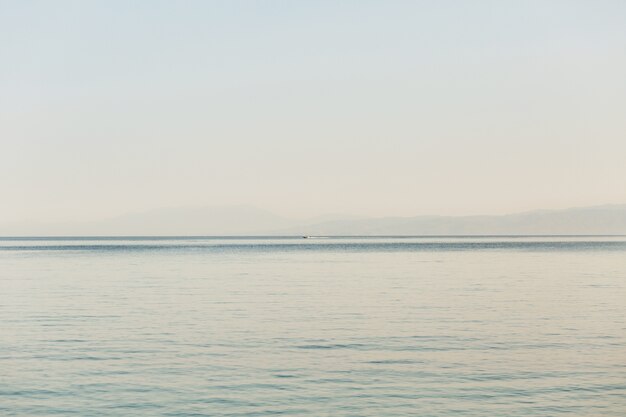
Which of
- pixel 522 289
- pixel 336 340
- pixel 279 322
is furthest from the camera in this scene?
pixel 522 289

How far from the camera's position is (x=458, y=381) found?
2519 cm

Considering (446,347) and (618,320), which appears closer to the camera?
(446,347)

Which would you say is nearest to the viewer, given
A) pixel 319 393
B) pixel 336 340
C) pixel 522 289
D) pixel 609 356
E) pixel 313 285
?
pixel 319 393

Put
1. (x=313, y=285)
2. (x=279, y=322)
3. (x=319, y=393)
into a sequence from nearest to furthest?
1. (x=319, y=393)
2. (x=279, y=322)
3. (x=313, y=285)

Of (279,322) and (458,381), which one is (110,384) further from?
(279,322)

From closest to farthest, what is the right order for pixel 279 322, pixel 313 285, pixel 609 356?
pixel 609 356 → pixel 279 322 → pixel 313 285

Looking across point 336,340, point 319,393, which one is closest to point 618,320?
point 336,340

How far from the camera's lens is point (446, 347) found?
31.2 meters

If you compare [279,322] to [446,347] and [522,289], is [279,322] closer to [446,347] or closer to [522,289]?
[446,347]

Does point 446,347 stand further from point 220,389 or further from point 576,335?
point 220,389

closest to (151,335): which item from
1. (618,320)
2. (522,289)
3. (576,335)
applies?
(576,335)

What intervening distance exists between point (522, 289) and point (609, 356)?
29404mm

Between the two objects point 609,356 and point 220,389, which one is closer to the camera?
point 220,389

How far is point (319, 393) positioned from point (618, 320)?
2132 cm
